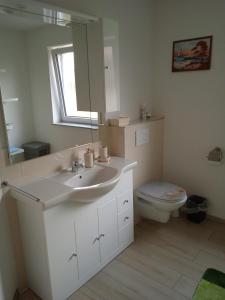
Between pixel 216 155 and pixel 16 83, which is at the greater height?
pixel 16 83

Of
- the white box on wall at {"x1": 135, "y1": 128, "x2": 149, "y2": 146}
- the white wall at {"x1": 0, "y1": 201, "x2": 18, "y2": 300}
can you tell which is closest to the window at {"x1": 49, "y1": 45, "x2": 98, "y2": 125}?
the white box on wall at {"x1": 135, "y1": 128, "x2": 149, "y2": 146}

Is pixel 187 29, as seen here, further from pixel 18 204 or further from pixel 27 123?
pixel 18 204

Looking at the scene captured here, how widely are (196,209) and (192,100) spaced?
46.3 inches

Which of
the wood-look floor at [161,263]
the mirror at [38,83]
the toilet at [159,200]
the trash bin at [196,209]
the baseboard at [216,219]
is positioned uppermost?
the mirror at [38,83]

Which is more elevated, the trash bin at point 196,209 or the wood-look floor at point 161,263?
the trash bin at point 196,209

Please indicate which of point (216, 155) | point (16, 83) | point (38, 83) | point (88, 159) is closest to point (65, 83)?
point (38, 83)

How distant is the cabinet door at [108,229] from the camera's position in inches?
77.3

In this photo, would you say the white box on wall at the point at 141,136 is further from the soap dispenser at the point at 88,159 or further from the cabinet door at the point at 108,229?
the cabinet door at the point at 108,229

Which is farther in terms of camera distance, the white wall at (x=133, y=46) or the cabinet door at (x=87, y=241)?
the white wall at (x=133, y=46)

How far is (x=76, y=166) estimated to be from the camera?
6.57 feet

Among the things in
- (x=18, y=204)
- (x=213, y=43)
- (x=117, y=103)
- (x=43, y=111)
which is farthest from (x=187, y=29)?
(x=18, y=204)

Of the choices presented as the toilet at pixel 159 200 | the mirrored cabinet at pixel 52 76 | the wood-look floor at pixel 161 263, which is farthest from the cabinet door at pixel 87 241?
the toilet at pixel 159 200

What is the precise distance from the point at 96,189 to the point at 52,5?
130 cm

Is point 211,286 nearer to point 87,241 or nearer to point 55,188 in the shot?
point 87,241
